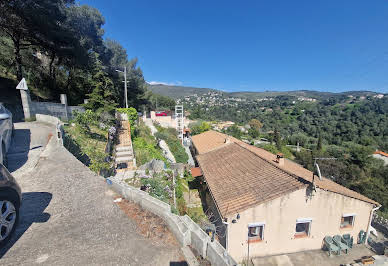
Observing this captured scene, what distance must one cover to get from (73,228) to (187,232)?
6.73 feet

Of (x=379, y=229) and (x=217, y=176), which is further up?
(x=217, y=176)

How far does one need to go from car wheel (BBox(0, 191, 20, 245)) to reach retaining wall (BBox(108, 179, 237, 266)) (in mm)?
1762

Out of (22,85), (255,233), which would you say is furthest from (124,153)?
(255,233)

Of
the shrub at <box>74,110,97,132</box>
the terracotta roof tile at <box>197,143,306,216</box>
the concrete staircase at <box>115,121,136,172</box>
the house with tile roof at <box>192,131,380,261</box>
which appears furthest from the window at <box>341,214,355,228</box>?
the shrub at <box>74,110,97,132</box>

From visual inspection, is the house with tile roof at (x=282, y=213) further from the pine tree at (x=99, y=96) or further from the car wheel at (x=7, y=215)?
the pine tree at (x=99, y=96)

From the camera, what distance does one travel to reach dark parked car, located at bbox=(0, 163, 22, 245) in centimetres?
257

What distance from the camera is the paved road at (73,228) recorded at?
2.49 metres

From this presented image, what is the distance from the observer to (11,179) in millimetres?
Result: 2887

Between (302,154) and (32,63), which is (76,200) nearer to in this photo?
(32,63)

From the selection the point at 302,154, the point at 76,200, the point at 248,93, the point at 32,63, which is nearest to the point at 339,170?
the point at 302,154

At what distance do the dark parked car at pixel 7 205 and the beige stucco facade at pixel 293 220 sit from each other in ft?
20.6

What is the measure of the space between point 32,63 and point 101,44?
7.53m

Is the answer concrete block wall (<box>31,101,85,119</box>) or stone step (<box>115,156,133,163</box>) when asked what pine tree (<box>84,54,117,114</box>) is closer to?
concrete block wall (<box>31,101,85,119</box>)

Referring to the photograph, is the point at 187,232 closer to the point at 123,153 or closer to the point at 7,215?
the point at 7,215
